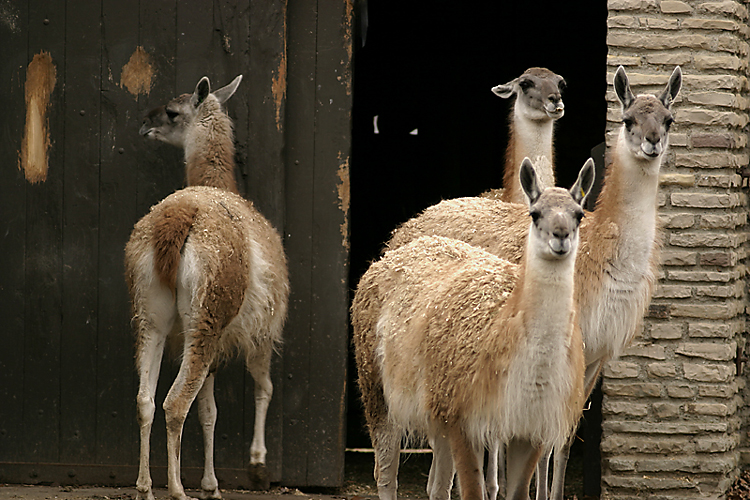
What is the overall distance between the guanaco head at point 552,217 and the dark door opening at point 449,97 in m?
5.89

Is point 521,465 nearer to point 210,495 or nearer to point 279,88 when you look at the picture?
point 210,495

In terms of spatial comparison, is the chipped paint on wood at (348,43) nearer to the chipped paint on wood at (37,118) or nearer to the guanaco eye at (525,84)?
the guanaco eye at (525,84)

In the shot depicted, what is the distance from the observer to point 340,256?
19.8 ft

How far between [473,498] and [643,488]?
7.24ft

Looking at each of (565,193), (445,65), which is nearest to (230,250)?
(565,193)

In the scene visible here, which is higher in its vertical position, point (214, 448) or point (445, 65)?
point (445, 65)

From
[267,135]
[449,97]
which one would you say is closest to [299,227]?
[267,135]

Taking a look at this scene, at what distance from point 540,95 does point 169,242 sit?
270 cm

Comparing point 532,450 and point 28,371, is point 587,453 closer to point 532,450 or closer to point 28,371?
point 532,450

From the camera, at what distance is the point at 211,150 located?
5859 mm

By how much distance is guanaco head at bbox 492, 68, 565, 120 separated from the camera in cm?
591

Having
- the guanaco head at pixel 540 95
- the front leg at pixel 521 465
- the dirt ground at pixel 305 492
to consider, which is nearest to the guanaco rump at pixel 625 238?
the front leg at pixel 521 465

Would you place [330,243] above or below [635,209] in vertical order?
below

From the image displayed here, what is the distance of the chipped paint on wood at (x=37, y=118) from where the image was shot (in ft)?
19.6
